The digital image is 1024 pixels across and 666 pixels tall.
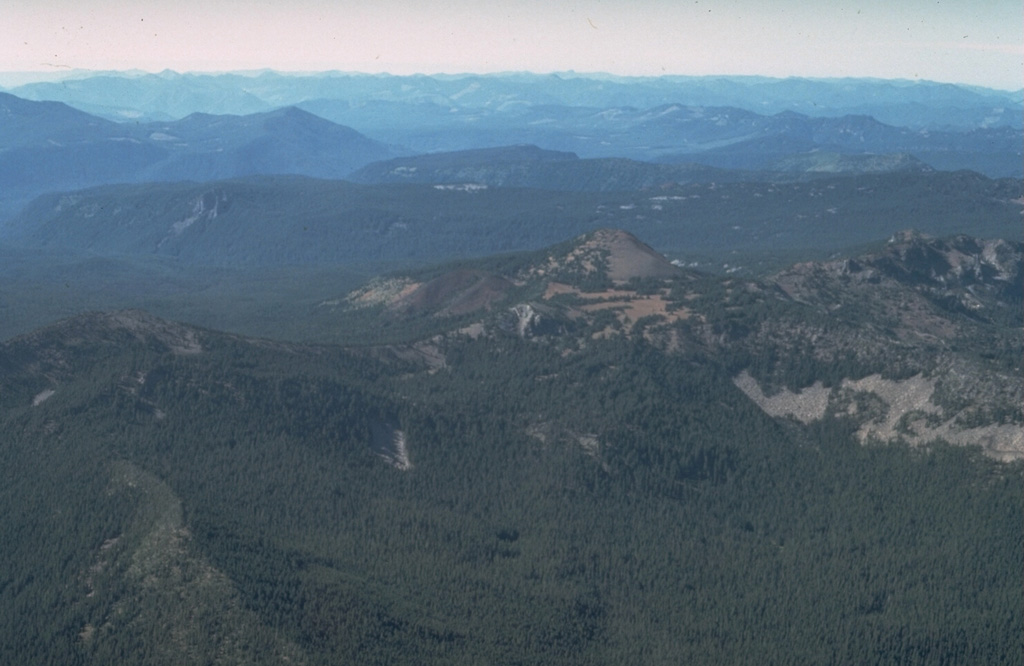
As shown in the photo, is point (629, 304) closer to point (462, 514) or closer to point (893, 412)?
point (893, 412)

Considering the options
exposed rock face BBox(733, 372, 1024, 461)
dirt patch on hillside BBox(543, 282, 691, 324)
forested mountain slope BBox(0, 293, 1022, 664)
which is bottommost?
forested mountain slope BBox(0, 293, 1022, 664)

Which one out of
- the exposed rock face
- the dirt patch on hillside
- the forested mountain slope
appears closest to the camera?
the forested mountain slope

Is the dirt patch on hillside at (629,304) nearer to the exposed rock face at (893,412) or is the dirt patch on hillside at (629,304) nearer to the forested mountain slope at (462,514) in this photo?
the forested mountain slope at (462,514)

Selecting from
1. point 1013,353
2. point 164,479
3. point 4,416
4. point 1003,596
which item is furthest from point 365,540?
point 1013,353

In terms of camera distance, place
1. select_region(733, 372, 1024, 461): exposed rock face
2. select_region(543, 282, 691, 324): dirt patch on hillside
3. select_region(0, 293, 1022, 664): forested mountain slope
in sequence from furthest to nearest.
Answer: select_region(543, 282, 691, 324): dirt patch on hillside, select_region(733, 372, 1024, 461): exposed rock face, select_region(0, 293, 1022, 664): forested mountain slope

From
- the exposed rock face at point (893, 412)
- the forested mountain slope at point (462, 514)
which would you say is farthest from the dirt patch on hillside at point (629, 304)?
the exposed rock face at point (893, 412)

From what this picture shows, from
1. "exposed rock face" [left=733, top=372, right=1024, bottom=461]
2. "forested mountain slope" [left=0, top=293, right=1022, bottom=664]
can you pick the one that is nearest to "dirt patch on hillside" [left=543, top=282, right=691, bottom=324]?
"forested mountain slope" [left=0, top=293, right=1022, bottom=664]

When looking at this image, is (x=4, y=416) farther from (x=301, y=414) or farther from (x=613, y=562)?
(x=613, y=562)

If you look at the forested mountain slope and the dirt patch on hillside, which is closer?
the forested mountain slope

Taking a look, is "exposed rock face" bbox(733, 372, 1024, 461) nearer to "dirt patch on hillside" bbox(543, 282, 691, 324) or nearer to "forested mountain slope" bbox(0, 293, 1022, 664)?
"forested mountain slope" bbox(0, 293, 1022, 664)

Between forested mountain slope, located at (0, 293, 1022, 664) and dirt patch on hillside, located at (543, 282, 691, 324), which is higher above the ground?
dirt patch on hillside, located at (543, 282, 691, 324)

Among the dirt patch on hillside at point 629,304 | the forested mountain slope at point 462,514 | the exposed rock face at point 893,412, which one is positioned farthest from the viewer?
the dirt patch on hillside at point 629,304
